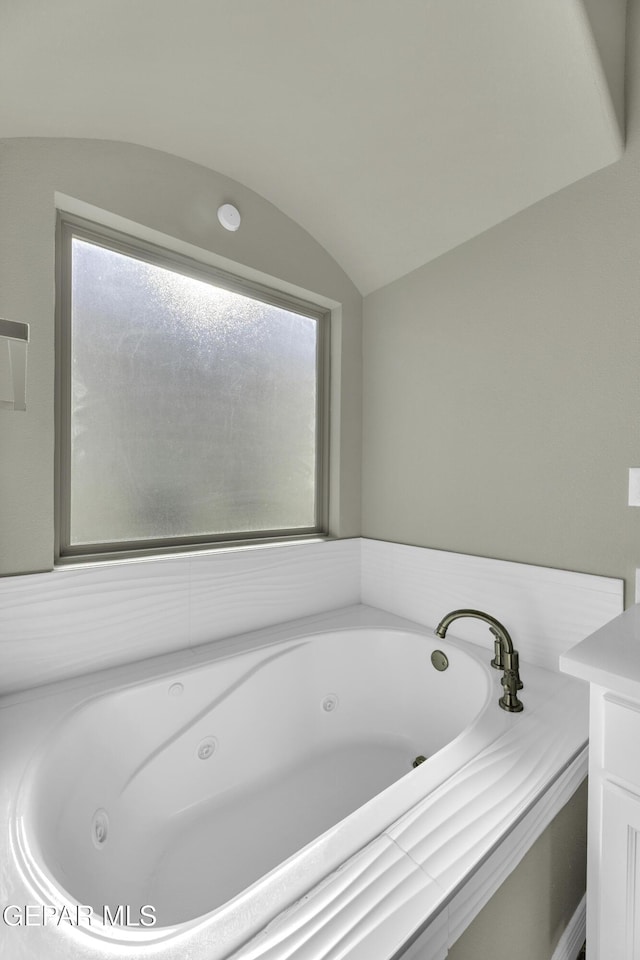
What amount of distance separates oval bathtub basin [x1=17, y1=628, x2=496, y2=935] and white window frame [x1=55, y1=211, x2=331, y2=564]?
448 millimetres

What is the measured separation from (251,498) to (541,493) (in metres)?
1.11

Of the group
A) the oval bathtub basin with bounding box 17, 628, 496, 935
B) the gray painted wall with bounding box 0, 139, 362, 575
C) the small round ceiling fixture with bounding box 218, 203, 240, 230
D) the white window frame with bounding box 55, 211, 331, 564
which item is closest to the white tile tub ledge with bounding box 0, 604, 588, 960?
the oval bathtub basin with bounding box 17, 628, 496, 935

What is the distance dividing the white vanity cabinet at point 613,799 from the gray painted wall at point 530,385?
0.57m

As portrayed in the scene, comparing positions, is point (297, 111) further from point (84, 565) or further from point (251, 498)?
point (84, 565)

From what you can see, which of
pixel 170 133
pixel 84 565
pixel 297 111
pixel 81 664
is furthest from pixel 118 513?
pixel 297 111

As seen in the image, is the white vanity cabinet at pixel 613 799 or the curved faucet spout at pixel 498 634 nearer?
the white vanity cabinet at pixel 613 799

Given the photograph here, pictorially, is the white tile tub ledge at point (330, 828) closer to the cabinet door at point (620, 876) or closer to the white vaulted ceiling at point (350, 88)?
the cabinet door at point (620, 876)

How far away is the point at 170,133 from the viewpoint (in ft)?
4.50

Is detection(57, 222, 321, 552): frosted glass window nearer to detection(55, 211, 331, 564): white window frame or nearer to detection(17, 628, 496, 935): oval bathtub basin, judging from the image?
detection(55, 211, 331, 564): white window frame

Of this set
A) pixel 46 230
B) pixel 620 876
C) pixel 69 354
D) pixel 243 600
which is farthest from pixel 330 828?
pixel 46 230

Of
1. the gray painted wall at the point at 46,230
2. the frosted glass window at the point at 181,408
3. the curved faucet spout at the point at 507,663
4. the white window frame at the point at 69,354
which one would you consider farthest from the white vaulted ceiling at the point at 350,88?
the curved faucet spout at the point at 507,663

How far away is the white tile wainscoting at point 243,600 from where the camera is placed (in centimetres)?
122

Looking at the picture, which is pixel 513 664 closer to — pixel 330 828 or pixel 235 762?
pixel 330 828

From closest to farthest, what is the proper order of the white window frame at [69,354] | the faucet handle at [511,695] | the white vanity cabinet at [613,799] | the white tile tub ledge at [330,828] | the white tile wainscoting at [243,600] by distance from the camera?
1. the white tile tub ledge at [330,828]
2. the white vanity cabinet at [613,799]
3. the faucet handle at [511,695]
4. the white tile wainscoting at [243,600]
5. the white window frame at [69,354]
